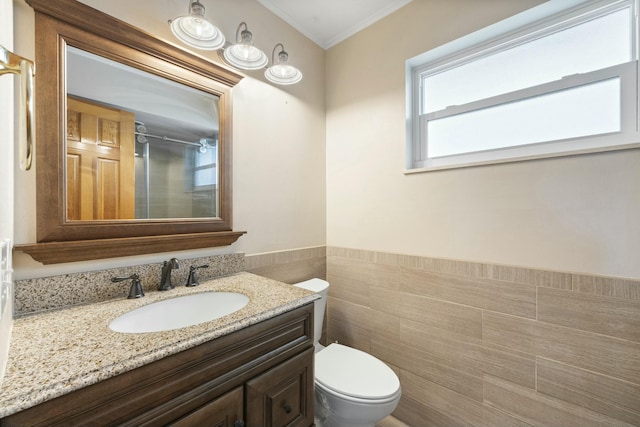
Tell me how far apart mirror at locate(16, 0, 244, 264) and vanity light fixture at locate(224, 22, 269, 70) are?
0.41 ft

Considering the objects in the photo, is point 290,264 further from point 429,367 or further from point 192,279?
point 429,367

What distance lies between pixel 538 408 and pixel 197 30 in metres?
2.28

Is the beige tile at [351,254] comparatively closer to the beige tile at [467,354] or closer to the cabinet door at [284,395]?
the beige tile at [467,354]

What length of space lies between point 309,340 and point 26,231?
3.60ft

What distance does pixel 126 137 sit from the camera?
3.70 feet

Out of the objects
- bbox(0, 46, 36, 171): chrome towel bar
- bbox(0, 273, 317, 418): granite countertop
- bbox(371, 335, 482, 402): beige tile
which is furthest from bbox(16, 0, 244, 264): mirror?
bbox(371, 335, 482, 402): beige tile

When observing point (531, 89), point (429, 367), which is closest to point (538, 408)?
point (429, 367)

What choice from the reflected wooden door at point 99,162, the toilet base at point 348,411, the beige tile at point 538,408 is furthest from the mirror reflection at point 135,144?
the beige tile at point 538,408

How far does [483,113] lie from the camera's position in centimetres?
147

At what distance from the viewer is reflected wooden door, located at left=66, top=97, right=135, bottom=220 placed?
1.00 m

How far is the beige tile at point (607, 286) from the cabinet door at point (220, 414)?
1414 mm

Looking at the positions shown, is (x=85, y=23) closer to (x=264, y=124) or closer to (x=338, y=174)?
(x=264, y=124)

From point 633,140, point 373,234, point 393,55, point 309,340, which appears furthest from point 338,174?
point 633,140

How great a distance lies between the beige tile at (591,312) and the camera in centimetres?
103
